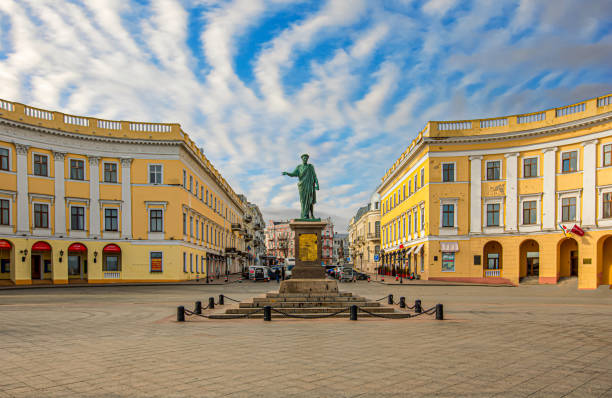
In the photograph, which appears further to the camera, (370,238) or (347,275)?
(370,238)

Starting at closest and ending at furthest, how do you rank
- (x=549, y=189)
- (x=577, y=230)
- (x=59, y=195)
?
(x=577, y=230), (x=549, y=189), (x=59, y=195)

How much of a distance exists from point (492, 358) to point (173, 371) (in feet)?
19.4

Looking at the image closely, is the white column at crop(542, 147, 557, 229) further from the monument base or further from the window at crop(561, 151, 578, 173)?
the monument base

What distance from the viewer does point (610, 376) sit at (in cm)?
748

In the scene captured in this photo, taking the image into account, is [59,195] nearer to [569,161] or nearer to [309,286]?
[309,286]

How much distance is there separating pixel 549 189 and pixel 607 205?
14.9ft

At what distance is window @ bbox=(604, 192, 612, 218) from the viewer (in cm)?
3286

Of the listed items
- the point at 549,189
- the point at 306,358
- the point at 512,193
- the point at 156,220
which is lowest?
the point at 306,358

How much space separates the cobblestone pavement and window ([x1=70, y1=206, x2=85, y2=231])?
2533 cm

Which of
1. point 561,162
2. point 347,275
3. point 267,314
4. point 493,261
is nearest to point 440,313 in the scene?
point 267,314

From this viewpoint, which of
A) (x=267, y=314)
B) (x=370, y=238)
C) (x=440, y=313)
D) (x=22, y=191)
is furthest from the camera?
Answer: (x=370, y=238)

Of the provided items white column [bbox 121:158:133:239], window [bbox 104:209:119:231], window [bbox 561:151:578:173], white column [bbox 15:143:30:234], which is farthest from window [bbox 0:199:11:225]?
window [bbox 561:151:578:173]

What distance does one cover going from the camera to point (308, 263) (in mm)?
17828

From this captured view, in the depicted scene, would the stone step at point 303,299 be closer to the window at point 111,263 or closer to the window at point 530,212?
the window at point 530,212
